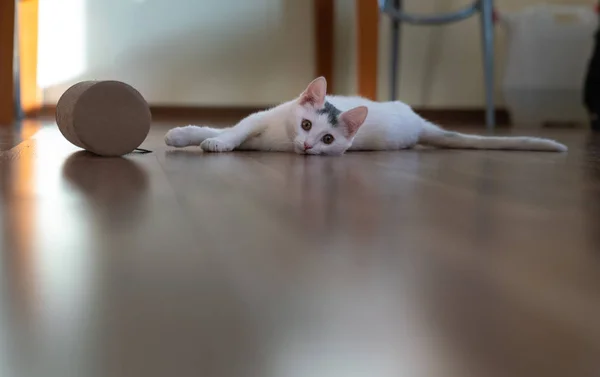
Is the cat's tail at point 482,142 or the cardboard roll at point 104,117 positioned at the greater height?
the cardboard roll at point 104,117

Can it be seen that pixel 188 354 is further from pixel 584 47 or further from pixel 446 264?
pixel 584 47

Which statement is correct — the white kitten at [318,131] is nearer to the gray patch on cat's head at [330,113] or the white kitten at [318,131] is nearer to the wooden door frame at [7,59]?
the gray patch on cat's head at [330,113]

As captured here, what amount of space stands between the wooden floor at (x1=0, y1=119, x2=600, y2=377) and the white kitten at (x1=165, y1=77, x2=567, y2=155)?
1.94 feet

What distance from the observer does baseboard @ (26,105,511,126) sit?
340cm

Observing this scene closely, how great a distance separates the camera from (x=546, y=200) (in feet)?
2.88

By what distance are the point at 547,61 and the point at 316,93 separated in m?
2.47

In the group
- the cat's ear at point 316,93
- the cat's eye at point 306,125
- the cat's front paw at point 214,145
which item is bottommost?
the cat's front paw at point 214,145

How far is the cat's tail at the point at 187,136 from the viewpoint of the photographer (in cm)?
154

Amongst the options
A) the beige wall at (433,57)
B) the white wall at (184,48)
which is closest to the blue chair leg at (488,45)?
the beige wall at (433,57)

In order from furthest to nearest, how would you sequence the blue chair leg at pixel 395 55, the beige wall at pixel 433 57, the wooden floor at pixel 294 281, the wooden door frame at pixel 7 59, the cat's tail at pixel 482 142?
1. the beige wall at pixel 433 57
2. the blue chair leg at pixel 395 55
3. the wooden door frame at pixel 7 59
4. the cat's tail at pixel 482 142
5. the wooden floor at pixel 294 281

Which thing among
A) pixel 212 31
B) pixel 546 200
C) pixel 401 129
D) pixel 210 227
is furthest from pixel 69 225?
pixel 212 31

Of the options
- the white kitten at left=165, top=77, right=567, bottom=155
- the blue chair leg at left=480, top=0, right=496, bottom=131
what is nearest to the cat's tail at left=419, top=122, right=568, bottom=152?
the white kitten at left=165, top=77, right=567, bottom=155

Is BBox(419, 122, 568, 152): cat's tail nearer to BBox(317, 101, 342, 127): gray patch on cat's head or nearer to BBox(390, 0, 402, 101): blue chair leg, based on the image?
BBox(317, 101, 342, 127): gray patch on cat's head

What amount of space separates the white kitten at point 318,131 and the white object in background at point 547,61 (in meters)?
1.99
